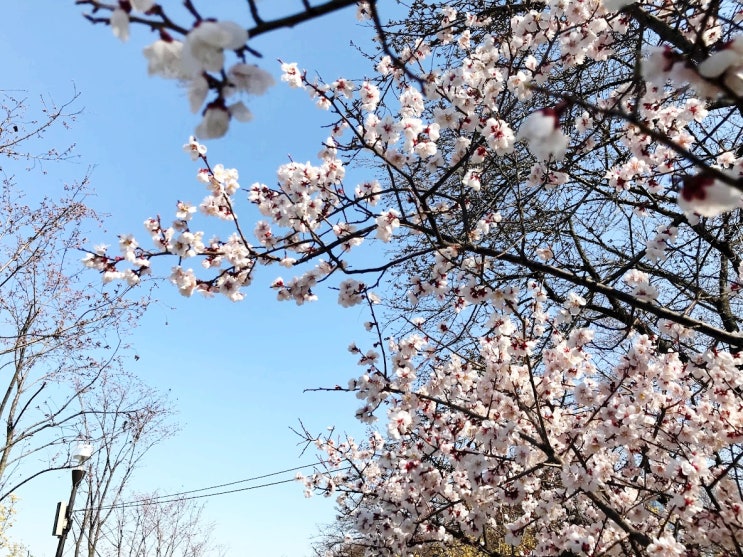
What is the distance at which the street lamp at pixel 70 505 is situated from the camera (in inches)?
Answer: 347

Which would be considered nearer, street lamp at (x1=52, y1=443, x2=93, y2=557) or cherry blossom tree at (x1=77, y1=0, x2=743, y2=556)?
cherry blossom tree at (x1=77, y1=0, x2=743, y2=556)

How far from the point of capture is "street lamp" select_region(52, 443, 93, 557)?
28.9ft

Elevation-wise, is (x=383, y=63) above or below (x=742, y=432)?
above

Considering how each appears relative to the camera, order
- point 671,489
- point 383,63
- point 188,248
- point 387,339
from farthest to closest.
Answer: point 383,63
point 387,339
point 671,489
point 188,248

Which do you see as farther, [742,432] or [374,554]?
[374,554]

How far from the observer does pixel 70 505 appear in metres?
9.54

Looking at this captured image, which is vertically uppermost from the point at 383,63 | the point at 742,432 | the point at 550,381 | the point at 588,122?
the point at 383,63

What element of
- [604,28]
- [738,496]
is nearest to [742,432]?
[738,496]

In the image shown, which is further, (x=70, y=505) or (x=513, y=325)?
(x=70, y=505)

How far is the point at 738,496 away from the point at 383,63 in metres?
4.29

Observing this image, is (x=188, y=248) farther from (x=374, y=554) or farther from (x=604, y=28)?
(x=374, y=554)

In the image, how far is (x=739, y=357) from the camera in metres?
3.63

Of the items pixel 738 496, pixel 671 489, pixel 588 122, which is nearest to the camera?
pixel 738 496

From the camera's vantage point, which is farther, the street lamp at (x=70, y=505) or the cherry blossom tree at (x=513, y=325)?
the street lamp at (x=70, y=505)
